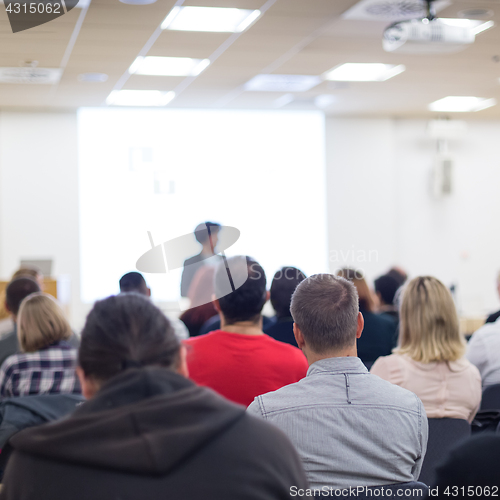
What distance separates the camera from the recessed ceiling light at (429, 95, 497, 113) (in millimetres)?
7893

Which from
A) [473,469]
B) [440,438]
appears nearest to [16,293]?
[440,438]

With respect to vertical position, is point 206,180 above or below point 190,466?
above

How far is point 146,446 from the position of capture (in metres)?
0.94

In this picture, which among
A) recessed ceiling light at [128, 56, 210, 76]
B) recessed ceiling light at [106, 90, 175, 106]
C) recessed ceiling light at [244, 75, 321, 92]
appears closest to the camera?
recessed ceiling light at [128, 56, 210, 76]

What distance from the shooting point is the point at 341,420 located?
62.5 inches

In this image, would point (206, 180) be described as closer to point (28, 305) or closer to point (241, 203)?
point (241, 203)

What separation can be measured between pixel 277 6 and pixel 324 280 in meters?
3.16

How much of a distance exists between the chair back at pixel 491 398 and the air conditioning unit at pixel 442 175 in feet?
22.1

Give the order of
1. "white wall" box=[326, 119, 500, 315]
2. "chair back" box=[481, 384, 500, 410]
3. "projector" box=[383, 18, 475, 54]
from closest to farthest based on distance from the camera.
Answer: "chair back" box=[481, 384, 500, 410] → "projector" box=[383, 18, 475, 54] → "white wall" box=[326, 119, 500, 315]

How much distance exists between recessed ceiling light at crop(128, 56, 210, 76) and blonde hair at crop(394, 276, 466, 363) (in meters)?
3.82

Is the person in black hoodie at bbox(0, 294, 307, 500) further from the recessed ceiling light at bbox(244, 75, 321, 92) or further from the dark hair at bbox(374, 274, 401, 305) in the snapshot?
the recessed ceiling light at bbox(244, 75, 321, 92)

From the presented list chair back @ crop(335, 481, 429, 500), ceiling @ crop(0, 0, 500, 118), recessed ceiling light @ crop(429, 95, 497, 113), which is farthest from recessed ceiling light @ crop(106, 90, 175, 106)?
chair back @ crop(335, 481, 429, 500)

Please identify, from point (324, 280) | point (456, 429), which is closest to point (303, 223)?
point (456, 429)

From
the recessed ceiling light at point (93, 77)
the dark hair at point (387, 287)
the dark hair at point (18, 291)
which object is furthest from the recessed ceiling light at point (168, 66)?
the dark hair at point (387, 287)
